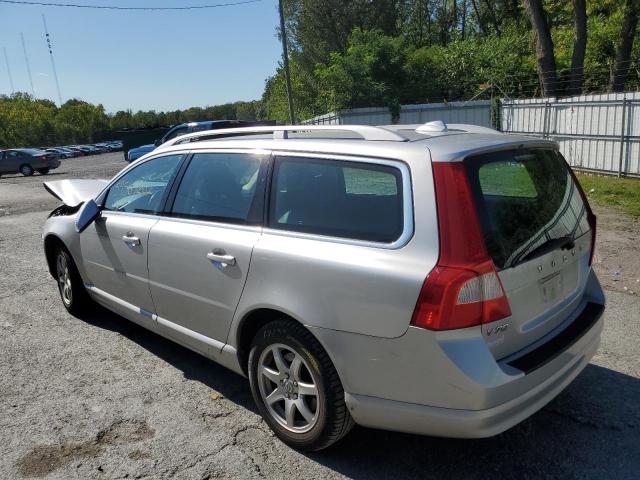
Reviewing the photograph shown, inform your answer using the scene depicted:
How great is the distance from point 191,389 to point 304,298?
1.55 m

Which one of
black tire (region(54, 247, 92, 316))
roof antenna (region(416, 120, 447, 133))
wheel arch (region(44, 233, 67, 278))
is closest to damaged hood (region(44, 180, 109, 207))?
wheel arch (region(44, 233, 67, 278))

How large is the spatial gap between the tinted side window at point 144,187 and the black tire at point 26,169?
93.9 feet

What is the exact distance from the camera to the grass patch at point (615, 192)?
9.61 metres

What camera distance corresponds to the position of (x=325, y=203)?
2.95 metres

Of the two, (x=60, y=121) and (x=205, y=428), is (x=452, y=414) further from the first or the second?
(x=60, y=121)

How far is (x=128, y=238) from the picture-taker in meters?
4.02

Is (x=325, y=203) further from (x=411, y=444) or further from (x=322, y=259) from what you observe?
(x=411, y=444)

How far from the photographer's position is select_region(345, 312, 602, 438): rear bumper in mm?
2398

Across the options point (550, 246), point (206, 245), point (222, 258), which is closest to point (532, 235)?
point (550, 246)

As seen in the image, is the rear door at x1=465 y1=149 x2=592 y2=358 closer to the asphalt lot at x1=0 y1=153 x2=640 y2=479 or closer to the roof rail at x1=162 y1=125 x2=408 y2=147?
the roof rail at x1=162 y1=125 x2=408 y2=147

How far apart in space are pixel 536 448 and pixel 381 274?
140 cm

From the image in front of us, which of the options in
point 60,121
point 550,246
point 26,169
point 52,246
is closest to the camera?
point 550,246

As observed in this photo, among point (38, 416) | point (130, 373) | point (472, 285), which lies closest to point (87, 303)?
point (130, 373)

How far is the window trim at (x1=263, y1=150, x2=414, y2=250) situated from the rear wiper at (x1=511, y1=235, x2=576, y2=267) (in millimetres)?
525
